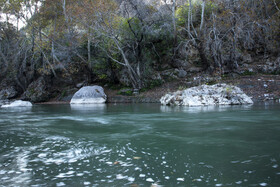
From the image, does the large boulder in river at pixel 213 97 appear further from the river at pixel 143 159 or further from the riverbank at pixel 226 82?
the river at pixel 143 159

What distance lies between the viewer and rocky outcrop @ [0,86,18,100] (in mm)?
20969

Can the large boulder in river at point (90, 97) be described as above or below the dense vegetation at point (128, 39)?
below

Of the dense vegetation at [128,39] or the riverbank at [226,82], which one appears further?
the dense vegetation at [128,39]

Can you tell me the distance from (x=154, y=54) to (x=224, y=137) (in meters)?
16.7

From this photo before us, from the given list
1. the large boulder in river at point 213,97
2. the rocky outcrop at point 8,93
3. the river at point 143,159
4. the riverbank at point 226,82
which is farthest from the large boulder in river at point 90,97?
the river at point 143,159

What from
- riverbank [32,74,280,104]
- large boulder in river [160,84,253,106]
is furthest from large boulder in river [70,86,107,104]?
large boulder in river [160,84,253,106]

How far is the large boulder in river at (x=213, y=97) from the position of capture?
11.8m

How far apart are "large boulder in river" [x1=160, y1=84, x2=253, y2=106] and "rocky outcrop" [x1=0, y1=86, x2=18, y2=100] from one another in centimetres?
1564

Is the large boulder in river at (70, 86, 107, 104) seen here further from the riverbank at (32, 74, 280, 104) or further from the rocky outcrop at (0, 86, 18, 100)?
the rocky outcrop at (0, 86, 18, 100)

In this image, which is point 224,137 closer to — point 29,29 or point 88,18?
point 88,18

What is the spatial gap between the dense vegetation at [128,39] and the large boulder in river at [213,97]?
4.90 m

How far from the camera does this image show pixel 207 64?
1864 centimetres

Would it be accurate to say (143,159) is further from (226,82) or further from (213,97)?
(226,82)

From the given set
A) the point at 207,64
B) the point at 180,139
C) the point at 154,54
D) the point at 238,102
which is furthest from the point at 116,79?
the point at 180,139
